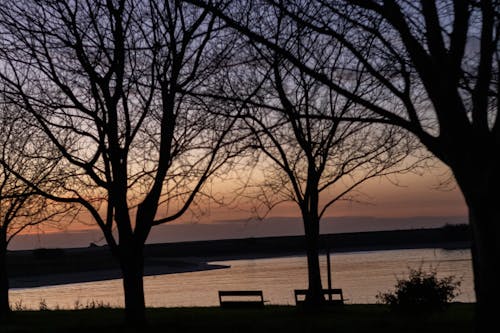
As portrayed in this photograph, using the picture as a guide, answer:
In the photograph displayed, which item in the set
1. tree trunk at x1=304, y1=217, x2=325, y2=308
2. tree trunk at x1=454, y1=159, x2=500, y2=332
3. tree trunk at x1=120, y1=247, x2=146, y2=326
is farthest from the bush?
tree trunk at x1=454, y1=159, x2=500, y2=332

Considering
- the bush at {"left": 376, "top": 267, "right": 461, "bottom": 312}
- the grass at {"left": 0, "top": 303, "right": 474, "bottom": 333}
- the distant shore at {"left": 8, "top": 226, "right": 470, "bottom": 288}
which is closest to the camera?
the grass at {"left": 0, "top": 303, "right": 474, "bottom": 333}

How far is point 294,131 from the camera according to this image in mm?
22453

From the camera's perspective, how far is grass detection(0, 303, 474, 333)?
1681cm

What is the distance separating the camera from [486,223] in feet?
34.7

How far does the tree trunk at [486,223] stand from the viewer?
10453 millimetres

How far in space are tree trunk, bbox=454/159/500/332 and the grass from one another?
5.33m

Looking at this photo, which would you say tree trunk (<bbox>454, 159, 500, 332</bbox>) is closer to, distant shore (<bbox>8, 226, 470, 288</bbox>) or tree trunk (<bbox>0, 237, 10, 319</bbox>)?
tree trunk (<bbox>0, 237, 10, 319</bbox>)

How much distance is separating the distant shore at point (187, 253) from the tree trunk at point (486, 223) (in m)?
51.7

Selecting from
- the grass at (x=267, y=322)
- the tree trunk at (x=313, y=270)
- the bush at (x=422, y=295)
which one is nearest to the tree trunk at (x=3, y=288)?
the grass at (x=267, y=322)

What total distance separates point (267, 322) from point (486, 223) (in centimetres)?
936

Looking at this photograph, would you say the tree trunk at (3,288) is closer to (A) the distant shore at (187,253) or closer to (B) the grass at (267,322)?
(B) the grass at (267,322)

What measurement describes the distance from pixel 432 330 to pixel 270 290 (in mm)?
32595

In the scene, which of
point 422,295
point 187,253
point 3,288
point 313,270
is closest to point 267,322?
point 422,295

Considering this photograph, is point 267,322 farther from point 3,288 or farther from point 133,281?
point 3,288
